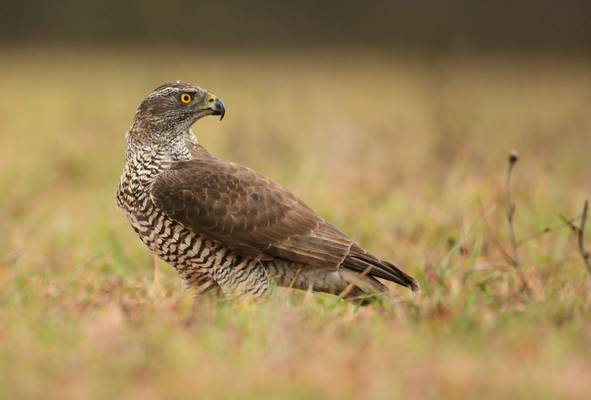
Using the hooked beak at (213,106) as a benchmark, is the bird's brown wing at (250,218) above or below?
below

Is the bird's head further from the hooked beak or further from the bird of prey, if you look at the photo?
the bird of prey

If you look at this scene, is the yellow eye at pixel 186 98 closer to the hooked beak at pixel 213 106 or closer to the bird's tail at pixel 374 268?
the hooked beak at pixel 213 106

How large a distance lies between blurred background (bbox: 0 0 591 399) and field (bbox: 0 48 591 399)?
2cm

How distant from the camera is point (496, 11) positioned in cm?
2356

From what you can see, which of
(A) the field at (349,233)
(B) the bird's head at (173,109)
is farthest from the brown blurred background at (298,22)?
(B) the bird's head at (173,109)

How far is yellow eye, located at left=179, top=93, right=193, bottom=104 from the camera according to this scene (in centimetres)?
522

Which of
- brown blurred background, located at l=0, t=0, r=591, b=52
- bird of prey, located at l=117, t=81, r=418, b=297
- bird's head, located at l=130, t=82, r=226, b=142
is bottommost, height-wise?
bird of prey, located at l=117, t=81, r=418, b=297

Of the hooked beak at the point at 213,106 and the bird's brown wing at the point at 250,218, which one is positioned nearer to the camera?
the bird's brown wing at the point at 250,218

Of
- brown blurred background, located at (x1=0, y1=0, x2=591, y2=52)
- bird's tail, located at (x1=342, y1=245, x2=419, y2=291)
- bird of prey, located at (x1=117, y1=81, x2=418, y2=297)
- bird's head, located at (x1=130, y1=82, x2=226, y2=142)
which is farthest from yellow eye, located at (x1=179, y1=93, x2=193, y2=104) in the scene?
brown blurred background, located at (x1=0, y1=0, x2=591, y2=52)

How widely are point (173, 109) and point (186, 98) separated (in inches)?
3.8

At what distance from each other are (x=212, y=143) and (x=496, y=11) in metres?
14.2

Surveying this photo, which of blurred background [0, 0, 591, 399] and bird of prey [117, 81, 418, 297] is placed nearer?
blurred background [0, 0, 591, 399]

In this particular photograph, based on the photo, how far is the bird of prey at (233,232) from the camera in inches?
187

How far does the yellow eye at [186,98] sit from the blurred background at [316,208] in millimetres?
972
